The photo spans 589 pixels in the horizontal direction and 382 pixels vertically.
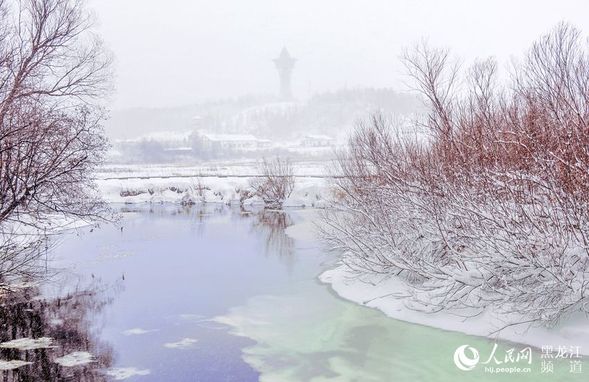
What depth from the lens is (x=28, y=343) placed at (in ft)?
28.3

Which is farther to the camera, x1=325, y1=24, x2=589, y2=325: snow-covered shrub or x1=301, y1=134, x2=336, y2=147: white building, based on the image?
x1=301, y1=134, x2=336, y2=147: white building

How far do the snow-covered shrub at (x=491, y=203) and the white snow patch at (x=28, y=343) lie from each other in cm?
606

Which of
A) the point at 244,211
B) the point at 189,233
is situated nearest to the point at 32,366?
the point at 189,233

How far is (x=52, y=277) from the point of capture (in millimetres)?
13797

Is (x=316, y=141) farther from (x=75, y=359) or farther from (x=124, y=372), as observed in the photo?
(x=124, y=372)

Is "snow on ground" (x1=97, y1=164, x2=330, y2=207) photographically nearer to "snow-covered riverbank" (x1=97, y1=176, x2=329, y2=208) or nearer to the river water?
"snow-covered riverbank" (x1=97, y1=176, x2=329, y2=208)

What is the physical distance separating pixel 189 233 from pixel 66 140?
11.5m

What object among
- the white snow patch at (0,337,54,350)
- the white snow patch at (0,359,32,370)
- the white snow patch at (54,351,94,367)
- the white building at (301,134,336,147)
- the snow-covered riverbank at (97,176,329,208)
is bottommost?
the white snow patch at (54,351,94,367)

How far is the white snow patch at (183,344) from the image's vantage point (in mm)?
8750

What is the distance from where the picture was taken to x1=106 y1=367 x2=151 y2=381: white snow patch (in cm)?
750

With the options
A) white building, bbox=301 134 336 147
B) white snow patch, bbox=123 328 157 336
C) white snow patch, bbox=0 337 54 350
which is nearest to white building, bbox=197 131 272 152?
white building, bbox=301 134 336 147

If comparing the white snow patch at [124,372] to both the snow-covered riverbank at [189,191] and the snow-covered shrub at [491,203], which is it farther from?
the snow-covered riverbank at [189,191]

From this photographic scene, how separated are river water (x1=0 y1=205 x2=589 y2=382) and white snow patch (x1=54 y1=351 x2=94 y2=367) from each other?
0.04 m

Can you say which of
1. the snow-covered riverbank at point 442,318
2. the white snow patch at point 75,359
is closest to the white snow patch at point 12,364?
the white snow patch at point 75,359
